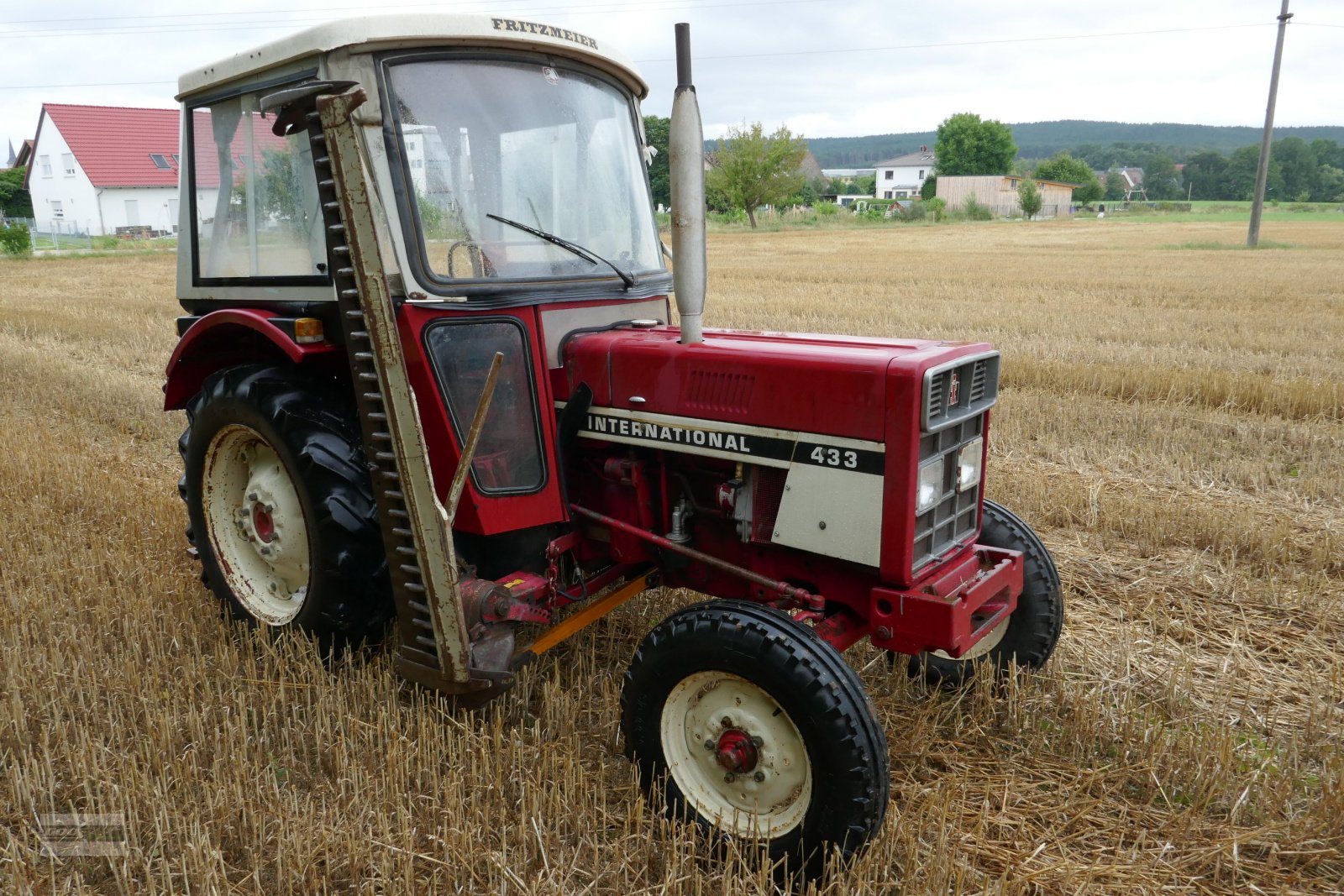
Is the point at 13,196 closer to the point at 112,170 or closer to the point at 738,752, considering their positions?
the point at 112,170

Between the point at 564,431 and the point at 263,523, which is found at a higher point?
the point at 564,431

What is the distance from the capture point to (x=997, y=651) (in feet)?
12.2

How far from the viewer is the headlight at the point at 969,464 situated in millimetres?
3154

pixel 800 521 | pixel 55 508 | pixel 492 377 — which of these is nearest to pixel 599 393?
pixel 492 377

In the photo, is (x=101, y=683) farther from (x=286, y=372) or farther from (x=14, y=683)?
(x=286, y=372)

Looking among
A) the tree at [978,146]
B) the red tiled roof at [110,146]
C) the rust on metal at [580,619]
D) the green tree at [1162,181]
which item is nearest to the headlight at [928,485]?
the rust on metal at [580,619]

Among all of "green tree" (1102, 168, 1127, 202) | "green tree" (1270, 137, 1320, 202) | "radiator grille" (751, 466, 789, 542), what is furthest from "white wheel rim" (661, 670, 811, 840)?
"green tree" (1102, 168, 1127, 202)

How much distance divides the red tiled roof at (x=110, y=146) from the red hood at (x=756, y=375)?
135ft

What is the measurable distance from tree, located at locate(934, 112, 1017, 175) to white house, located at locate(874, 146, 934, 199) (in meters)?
26.7

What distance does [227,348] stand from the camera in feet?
13.7

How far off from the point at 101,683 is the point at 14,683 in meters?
0.27

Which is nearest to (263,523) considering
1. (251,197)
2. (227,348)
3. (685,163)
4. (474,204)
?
(227,348)

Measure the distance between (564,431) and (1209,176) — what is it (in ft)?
357

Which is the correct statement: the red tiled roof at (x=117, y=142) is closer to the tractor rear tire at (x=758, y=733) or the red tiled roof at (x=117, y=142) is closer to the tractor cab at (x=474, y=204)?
the tractor cab at (x=474, y=204)
